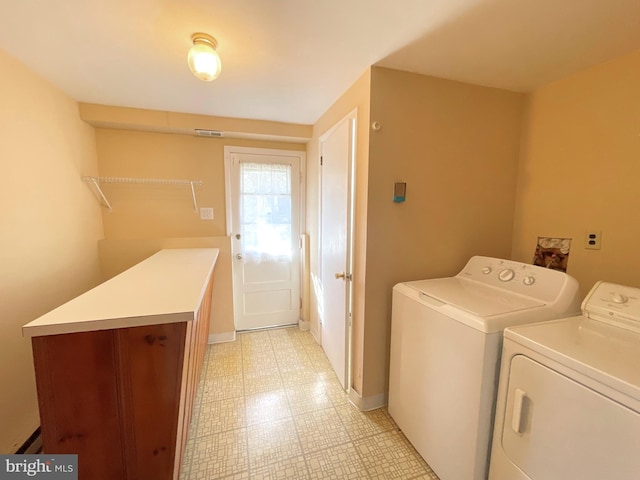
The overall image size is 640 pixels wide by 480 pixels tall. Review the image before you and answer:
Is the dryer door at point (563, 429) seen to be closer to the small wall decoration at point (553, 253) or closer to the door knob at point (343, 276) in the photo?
the door knob at point (343, 276)

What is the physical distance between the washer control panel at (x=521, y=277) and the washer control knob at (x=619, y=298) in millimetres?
141

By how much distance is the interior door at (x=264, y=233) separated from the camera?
2.76 m

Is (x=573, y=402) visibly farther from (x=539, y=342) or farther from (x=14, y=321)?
(x=14, y=321)

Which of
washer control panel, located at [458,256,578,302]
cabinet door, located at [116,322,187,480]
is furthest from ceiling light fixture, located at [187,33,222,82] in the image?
washer control panel, located at [458,256,578,302]

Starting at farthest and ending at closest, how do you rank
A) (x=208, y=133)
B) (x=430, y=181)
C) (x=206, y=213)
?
1. (x=206, y=213)
2. (x=208, y=133)
3. (x=430, y=181)

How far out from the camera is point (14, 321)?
147 cm

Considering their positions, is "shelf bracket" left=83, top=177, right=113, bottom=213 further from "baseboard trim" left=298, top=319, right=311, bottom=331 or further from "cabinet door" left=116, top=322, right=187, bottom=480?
"baseboard trim" left=298, top=319, right=311, bottom=331

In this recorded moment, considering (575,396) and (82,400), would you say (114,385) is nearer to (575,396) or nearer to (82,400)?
(82,400)

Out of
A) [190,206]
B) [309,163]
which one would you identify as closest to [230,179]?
[190,206]

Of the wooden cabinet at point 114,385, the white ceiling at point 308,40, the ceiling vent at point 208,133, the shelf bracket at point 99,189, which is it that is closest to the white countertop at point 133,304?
the wooden cabinet at point 114,385

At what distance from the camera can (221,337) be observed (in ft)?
9.07

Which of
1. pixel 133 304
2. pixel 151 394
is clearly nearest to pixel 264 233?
pixel 133 304

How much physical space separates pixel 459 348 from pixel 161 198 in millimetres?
2729

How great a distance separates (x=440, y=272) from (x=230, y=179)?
7.12 feet
